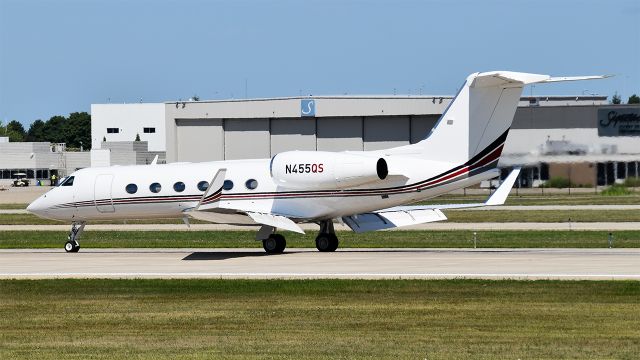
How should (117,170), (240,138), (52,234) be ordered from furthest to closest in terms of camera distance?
(240,138) → (52,234) → (117,170)

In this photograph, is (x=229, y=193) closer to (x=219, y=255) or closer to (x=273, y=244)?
(x=219, y=255)

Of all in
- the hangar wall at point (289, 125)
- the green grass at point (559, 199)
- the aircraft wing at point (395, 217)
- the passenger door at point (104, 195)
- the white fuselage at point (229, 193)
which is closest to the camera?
the white fuselage at point (229, 193)

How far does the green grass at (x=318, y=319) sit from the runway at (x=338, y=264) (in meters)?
1.81

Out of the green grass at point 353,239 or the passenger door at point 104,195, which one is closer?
the passenger door at point 104,195

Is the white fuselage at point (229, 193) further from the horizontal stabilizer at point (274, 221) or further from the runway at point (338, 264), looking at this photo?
the runway at point (338, 264)

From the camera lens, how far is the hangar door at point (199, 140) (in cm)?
9431

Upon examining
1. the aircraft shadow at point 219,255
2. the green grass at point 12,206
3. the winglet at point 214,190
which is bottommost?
the aircraft shadow at point 219,255

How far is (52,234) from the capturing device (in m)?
50.1

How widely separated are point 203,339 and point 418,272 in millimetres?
10705

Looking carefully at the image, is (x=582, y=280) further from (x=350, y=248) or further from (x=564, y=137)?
(x=564, y=137)

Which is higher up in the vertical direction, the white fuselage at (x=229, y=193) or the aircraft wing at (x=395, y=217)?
the white fuselage at (x=229, y=193)

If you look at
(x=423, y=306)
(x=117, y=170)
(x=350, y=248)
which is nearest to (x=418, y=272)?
(x=423, y=306)
